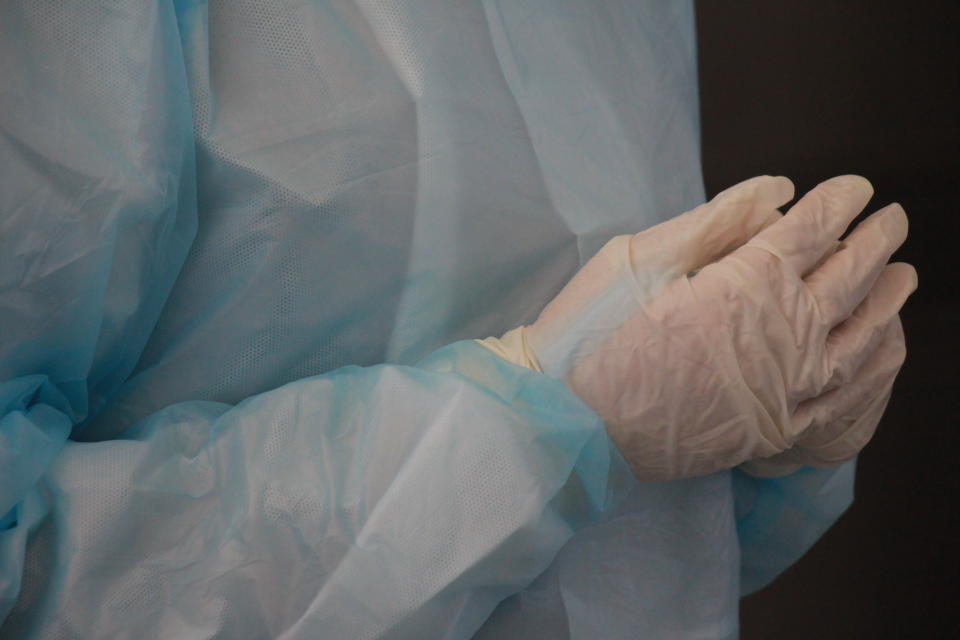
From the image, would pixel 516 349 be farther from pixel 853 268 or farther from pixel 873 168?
pixel 873 168

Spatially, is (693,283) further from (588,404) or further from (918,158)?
(918,158)

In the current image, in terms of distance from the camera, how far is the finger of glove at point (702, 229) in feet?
2.11

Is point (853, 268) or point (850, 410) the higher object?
point (853, 268)

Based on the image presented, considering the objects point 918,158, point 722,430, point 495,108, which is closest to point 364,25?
point 495,108

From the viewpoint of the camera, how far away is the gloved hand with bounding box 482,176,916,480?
0.63m

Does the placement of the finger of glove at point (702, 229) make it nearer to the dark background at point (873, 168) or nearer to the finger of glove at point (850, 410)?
the finger of glove at point (850, 410)

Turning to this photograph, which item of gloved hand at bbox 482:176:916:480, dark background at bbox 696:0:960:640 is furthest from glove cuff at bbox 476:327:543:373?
dark background at bbox 696:0:960:640

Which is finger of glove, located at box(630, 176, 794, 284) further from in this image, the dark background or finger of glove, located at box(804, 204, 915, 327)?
the dark background

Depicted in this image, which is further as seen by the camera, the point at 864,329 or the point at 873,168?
the point at 873,168

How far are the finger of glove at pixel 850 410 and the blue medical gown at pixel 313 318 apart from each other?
0.11 m

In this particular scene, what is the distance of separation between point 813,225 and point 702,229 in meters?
0.08

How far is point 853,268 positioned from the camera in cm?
68

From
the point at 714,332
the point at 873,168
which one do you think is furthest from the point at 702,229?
the point at 873,168

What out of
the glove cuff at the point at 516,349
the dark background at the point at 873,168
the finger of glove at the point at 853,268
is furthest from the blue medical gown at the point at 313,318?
the dark background at the point at 873,168
